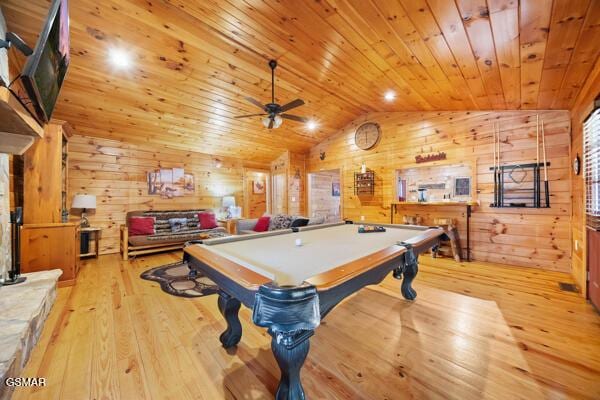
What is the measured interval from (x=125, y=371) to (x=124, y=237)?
11.1ft

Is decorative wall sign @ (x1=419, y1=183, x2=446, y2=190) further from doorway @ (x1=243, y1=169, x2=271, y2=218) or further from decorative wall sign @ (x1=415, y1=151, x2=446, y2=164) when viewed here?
doorway @ (x1=243, y1=169, x2=271, y2=218)

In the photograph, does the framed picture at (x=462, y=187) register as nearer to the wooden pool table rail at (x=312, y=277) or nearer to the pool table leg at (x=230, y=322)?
the wooden pool table rail at (x=312, y=277)

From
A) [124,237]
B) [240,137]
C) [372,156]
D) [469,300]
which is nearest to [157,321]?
[124,237]

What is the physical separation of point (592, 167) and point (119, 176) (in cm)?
688

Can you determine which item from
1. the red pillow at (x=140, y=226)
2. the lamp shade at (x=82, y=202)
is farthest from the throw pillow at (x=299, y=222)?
the lamp shade at (x=82, y=202)

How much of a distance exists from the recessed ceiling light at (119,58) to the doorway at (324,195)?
466 centimetres

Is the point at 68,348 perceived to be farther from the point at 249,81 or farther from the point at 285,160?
the point at 285,160

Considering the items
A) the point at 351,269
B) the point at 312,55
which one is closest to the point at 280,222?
the point at 312,55

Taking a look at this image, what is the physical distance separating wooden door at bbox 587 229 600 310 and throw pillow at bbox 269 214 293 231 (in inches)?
148

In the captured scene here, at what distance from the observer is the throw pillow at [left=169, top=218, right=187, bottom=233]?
498 cm

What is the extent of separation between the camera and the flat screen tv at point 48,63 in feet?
4.14

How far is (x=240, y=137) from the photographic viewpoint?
17.8 ft

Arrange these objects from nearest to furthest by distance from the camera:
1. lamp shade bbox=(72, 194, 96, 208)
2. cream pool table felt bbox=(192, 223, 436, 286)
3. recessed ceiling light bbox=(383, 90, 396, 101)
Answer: cream pool table felt bbox=(192, 223, 436, 286) < recessed ceiling light bbox=(383, 90, 396, 101) < lamp shade bbox=(72, 194, 96, 208)

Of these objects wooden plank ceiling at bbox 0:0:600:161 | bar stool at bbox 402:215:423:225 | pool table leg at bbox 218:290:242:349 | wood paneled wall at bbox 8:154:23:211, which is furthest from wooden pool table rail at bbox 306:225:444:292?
wood paneled wall at bbox 8:154:23:211
